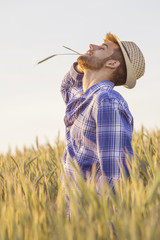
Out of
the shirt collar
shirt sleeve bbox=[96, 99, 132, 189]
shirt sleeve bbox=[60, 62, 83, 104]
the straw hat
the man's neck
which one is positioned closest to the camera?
shirt sleeve bbox=[96, 99, 132, 189]

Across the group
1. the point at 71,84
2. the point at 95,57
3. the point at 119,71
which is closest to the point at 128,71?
the point at 119,71

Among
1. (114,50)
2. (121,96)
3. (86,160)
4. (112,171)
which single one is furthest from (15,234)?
(114,50)

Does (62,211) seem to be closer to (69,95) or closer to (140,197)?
(140,197)

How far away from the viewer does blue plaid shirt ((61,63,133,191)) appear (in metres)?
1.63

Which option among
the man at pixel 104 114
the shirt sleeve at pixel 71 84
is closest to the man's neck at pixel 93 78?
the man at pixel 104 114

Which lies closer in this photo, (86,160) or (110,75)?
(86,160)

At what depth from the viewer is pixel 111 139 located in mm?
1649

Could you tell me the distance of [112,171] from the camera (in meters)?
1.62

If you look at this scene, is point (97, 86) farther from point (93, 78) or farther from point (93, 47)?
point (93, 47)

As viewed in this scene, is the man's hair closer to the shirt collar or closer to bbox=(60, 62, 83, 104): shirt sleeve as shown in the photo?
the shirt collar

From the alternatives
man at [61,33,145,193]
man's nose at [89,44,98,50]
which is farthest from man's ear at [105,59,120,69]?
man's nose at [89,44,98,50]

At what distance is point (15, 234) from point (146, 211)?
0.51 meters

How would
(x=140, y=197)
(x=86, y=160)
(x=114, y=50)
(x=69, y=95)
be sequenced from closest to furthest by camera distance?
(x=140, y=197) < (x=86, y=160) < (x=114, y=50) < (x=69, y=95)

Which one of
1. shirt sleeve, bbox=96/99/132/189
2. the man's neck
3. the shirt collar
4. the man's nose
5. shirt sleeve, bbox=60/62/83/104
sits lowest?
shirt sleeve, bbox=96/99/132/189
